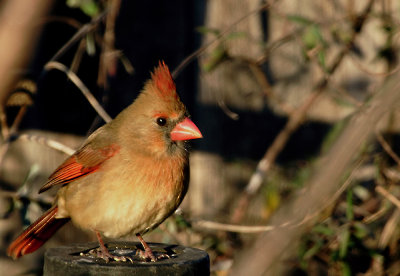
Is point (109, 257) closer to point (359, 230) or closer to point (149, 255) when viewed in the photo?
point (149, 255)

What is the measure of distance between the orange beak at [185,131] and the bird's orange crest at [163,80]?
0.15 m

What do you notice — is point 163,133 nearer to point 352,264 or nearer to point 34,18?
point 352,264

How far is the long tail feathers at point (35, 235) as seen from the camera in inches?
103

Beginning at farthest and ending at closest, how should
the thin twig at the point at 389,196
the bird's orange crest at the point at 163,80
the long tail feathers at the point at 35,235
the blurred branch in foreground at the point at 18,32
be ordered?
1. the thin twig at the point at 389,196
2. the long tail feathers at the point at 35,235
3. the bird's orange crest at the point at 163,80
4. the blurred branch in foreground at the point at 18,32

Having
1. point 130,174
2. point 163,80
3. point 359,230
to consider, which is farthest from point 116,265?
point 359,230

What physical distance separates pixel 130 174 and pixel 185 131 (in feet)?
1.15

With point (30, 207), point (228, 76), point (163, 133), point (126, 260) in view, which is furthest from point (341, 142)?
point (228, 76)

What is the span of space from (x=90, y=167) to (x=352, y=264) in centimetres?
197

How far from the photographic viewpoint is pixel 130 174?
246 cm

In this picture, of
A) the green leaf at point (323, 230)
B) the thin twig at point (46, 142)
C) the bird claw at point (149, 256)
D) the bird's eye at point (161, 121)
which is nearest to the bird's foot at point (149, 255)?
the bird claw at point (149, 256)

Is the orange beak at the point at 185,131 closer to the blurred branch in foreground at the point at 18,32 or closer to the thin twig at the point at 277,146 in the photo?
the thin twig at the point at 277,146

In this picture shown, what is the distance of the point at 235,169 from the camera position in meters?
3.79

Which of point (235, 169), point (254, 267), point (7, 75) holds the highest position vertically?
point (7, 75)

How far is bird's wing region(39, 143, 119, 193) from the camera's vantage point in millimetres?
2650
